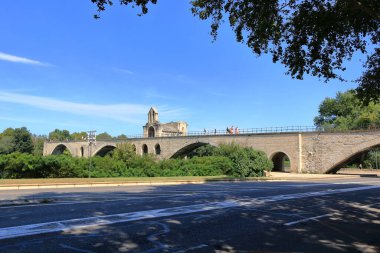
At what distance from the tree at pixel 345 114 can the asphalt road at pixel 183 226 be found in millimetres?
67429

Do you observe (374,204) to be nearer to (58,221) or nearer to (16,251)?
(58,221)

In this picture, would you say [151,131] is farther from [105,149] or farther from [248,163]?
[248,163]

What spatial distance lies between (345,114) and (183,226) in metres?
90.0

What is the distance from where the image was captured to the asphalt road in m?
6.52

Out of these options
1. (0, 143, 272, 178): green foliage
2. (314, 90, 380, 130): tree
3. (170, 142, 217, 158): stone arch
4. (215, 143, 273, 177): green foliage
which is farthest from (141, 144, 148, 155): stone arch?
(215, 143, 273, 177): green foliage

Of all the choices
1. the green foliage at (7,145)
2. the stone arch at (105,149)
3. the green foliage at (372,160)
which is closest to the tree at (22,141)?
the green foliage at (7,145)

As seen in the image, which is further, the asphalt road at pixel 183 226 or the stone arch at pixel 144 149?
the stone arch at pixel 144 149

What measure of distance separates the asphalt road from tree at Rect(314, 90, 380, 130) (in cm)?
6743

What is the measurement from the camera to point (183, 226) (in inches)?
323

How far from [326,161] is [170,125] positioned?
57751 mm

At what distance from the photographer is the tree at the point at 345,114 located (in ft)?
247

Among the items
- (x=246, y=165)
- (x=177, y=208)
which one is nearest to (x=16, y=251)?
(x=177, y=208)

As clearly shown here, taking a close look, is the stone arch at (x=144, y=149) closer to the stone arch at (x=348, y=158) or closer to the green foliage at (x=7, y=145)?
the stone arch at (x=348, y=158)

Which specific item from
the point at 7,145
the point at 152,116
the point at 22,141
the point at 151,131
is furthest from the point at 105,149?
the point at 22,141
